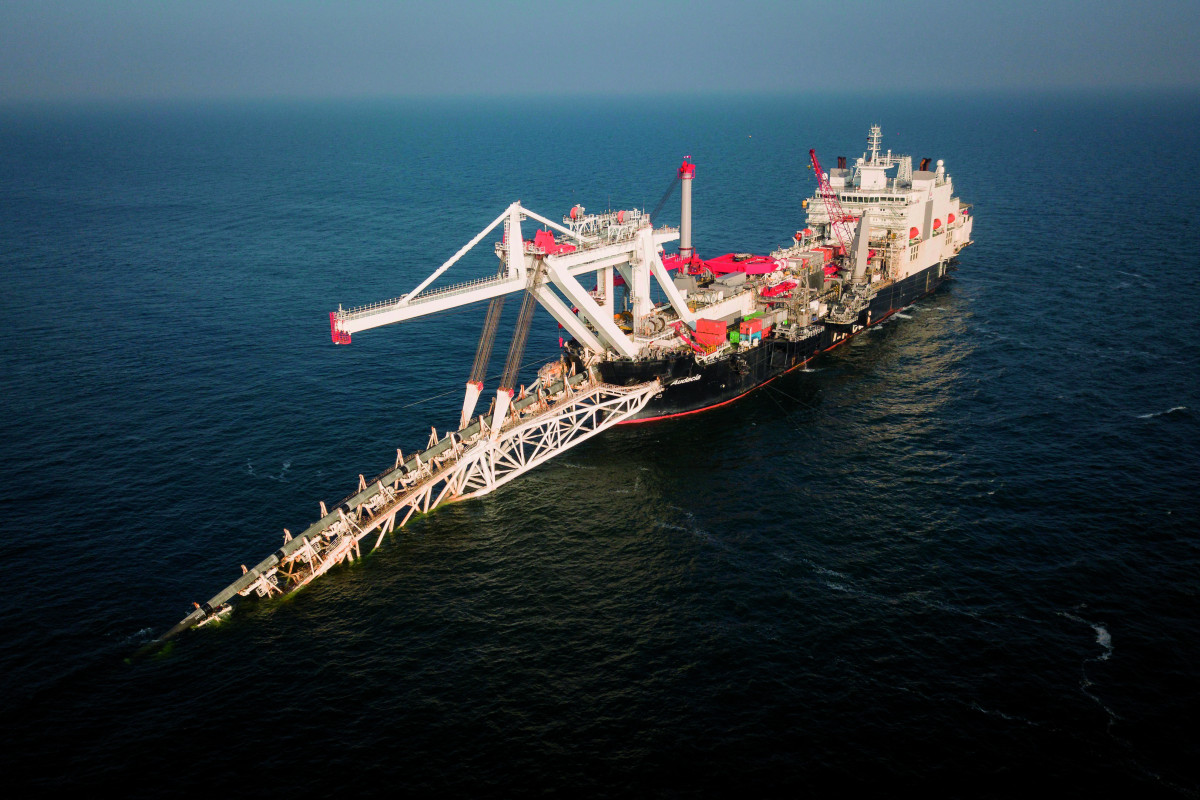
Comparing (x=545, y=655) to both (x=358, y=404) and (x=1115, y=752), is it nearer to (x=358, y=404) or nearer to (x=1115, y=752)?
(x=1115, y=752)

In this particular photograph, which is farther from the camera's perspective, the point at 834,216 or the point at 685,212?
the point at 834,216

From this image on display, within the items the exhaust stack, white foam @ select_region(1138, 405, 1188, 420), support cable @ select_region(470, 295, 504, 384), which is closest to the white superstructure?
the exhaust stack

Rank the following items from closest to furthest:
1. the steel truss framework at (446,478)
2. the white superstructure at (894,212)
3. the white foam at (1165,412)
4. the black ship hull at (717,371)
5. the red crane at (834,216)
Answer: the steel truss framework at (446,478) → the white foam at (1165,412) → the black ship hull at (717,371) → the red crane at (834,216) → the white superstructure at (894,212)

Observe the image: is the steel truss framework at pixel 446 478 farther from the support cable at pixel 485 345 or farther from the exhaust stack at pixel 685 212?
the exhaust stack at pixel 685 212

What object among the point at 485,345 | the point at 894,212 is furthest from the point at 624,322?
the point at 894,212

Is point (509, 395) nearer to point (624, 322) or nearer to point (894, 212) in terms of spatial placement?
point (624, 322)

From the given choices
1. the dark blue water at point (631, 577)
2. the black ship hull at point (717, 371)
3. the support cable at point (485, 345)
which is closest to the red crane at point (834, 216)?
the black ship hull at point (717, 371)
